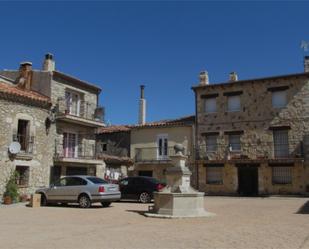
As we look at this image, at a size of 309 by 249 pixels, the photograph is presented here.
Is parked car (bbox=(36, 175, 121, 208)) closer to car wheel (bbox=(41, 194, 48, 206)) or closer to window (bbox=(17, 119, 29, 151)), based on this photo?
car wheel (bbox=(41, 194, 48, 206))

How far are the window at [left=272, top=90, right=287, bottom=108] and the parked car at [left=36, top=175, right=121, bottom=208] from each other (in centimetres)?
1543

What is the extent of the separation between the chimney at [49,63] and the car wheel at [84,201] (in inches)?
410

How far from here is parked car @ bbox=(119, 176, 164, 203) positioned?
64.0 feet

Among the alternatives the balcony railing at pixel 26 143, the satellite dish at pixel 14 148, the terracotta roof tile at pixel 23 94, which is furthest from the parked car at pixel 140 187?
the terracotta roof tile at pixel 23 94

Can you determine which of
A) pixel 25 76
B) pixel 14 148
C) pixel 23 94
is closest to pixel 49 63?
pixel 25 76

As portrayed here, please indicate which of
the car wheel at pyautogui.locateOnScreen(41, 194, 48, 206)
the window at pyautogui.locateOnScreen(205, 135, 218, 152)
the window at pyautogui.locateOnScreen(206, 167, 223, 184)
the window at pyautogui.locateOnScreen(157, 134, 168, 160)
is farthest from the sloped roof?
the car wheel at pyautogui.locateOnScreen(41, 194, 48, 206)

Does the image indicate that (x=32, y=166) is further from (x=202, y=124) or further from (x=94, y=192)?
(x=202, y=124)

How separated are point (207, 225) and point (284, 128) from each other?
60.2 feet

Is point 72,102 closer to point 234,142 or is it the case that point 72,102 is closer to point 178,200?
point 234,142

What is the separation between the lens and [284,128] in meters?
27.3

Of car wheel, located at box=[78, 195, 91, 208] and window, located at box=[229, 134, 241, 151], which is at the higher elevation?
window, located at box=[229, 134, 241, 151]

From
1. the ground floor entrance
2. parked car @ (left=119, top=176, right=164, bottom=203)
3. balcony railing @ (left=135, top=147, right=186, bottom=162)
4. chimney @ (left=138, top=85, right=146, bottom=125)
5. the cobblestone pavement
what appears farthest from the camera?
chimney @ (left=138, top=85, right=146, bottom=125)

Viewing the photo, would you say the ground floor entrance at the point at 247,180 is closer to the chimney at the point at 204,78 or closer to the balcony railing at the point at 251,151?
the balcony railing at the point at 251,151

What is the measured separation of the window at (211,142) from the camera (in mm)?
29703
